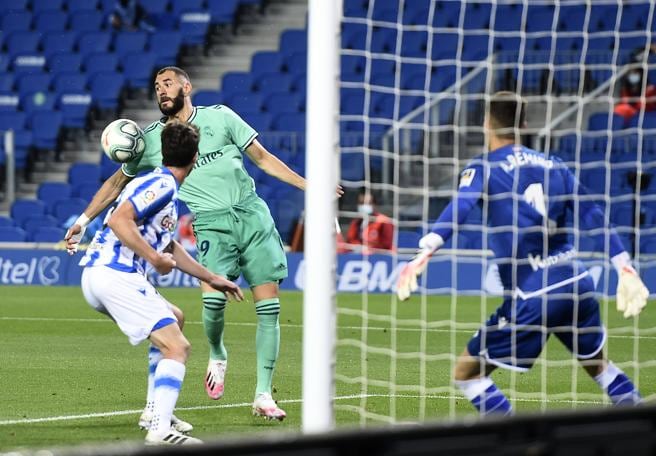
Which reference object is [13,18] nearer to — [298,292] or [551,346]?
[298,292]

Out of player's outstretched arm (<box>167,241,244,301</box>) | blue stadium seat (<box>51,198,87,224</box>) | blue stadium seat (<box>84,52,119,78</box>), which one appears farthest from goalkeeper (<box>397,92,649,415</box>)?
blue stadium seat (<box>84,52,119,78</box>)

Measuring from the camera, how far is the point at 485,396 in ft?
21.5

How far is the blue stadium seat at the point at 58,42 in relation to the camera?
25.7 m

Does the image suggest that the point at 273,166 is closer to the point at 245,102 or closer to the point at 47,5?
the point at 245,102

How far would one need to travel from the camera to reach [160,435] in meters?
6.45

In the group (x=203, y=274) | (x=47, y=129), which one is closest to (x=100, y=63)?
(x=47, y=129)

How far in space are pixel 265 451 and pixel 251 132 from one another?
478 centimetres

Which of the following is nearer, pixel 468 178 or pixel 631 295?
pixel 631 295

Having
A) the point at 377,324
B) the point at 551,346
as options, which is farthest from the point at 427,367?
the point at 377,324

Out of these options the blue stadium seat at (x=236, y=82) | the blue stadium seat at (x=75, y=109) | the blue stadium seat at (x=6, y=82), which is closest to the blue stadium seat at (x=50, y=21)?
the blue stadium seat at (x=6, y=82)

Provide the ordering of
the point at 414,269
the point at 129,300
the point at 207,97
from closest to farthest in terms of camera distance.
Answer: the point at 414,269 < the point at 129,300 < the point at 207,97

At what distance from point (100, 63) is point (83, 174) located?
10.00 ft

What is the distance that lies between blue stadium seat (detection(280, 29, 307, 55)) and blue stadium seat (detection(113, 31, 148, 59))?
2.72m

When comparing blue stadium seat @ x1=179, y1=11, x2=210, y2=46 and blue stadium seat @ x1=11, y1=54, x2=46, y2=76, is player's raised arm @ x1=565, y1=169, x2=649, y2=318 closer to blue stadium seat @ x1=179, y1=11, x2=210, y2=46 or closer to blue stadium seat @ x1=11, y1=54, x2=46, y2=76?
blue stadium seat @ x1=179, y1=11, x2=210, y2=46
